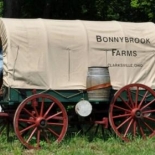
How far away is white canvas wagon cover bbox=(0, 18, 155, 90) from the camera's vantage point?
884 centimetres

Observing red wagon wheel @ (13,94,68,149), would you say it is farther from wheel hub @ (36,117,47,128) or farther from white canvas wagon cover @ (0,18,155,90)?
white canvas wagon cover @ (0,18,155,90)

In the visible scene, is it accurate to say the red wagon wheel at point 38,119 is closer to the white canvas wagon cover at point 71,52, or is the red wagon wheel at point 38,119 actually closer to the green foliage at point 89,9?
the white canvas wagon cover at point 71,52

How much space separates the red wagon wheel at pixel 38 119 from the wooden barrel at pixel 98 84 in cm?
62

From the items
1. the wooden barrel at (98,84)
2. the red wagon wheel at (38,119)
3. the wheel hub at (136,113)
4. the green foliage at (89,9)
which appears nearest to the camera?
the red wagon wheel at (38,119)

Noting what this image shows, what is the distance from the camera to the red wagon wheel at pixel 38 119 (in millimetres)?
8625

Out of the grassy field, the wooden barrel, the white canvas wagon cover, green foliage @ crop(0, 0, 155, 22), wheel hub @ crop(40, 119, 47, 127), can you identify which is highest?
green foliage @ crop(0, 0, 155, 22)

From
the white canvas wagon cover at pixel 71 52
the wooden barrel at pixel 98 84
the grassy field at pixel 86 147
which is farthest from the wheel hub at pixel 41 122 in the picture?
the wooden barrel at pixel 98 84

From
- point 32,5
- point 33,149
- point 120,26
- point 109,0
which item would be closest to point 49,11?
point 32,5

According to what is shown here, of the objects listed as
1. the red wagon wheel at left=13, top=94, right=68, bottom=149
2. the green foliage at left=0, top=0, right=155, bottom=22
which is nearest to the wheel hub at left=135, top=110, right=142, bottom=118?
the red wagon wheel at left=13, top=94, right=68, bottom=149

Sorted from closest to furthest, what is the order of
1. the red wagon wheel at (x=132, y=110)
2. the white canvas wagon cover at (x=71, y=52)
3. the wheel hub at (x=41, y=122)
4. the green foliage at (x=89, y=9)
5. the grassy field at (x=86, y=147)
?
the grassy field at (x=86, y=147), the wheel hub at (x=41, y=122), the white canvas wagon cover at (x=71, y=52), the red wagon wheel at (x=132, y=110), the green foliage at (x=89, y=9)

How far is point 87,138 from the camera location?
375 inches

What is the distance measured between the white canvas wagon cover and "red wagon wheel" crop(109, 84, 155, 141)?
0.20m

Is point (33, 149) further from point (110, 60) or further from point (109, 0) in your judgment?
point (109, 0)

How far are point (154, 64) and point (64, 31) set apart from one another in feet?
6.13
